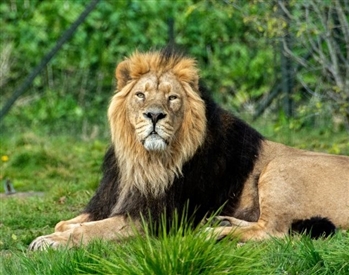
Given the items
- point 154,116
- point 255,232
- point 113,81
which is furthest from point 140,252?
point 113,81

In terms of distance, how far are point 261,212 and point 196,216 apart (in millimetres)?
430

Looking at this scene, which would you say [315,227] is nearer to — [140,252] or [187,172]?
[187,172]

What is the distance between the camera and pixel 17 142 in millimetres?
11742

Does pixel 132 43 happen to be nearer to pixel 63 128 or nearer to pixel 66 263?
pixel 63 128

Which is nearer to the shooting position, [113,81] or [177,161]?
[177,161]

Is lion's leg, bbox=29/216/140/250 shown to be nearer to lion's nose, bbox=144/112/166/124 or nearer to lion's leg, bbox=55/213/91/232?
lion's leg, bbox=55/213/91/232

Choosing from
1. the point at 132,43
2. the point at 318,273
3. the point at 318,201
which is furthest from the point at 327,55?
the point at 318,273

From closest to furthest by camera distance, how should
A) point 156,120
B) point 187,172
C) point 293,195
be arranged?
point 156,120 → point 293,195 → point 187,172

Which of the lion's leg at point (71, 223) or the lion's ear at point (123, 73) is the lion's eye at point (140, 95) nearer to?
the lion's ear at point (123, 73)

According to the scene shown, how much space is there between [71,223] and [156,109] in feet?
3.46

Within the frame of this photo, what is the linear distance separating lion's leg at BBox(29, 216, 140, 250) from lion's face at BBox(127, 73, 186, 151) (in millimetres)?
531

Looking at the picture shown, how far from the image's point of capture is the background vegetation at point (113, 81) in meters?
10.1

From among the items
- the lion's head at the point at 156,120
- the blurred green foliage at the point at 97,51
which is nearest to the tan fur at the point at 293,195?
the lion's head at the point at 156,120

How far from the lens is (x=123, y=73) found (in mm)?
7301
